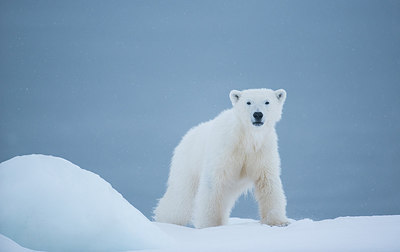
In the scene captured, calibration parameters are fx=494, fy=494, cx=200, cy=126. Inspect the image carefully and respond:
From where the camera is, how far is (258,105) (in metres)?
6.51

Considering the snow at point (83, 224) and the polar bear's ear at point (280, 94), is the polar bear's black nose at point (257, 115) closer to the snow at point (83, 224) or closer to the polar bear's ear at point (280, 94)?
the polar bear's ear at point (280, 94)

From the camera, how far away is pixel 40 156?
455 cm

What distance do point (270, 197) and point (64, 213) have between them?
350 cm

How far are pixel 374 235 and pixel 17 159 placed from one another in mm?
3254

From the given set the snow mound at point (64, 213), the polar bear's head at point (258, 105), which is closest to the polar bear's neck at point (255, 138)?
the polar bear's head at point (258, 105)

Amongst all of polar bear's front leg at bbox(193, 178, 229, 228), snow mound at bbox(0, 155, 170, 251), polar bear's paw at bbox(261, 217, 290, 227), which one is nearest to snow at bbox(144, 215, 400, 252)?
snow mound at bbox(0, 155, 170, 251)

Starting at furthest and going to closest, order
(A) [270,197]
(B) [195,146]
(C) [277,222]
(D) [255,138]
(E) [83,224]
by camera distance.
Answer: (B) [195,146], (A) [270,197], (D) [255,138], (C) [277,222], (E) [83,224]

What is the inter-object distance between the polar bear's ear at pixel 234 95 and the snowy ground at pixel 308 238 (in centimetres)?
191

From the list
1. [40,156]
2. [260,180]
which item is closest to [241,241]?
[40,156]

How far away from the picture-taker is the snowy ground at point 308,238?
3945 mm

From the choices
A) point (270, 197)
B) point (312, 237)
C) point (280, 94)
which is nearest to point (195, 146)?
point (270, 197)

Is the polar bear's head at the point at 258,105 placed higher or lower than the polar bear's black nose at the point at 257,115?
higher

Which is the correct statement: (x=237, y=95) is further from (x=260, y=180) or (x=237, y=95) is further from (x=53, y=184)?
(x=53, y=184)

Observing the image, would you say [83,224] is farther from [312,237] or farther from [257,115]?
[257,115]
